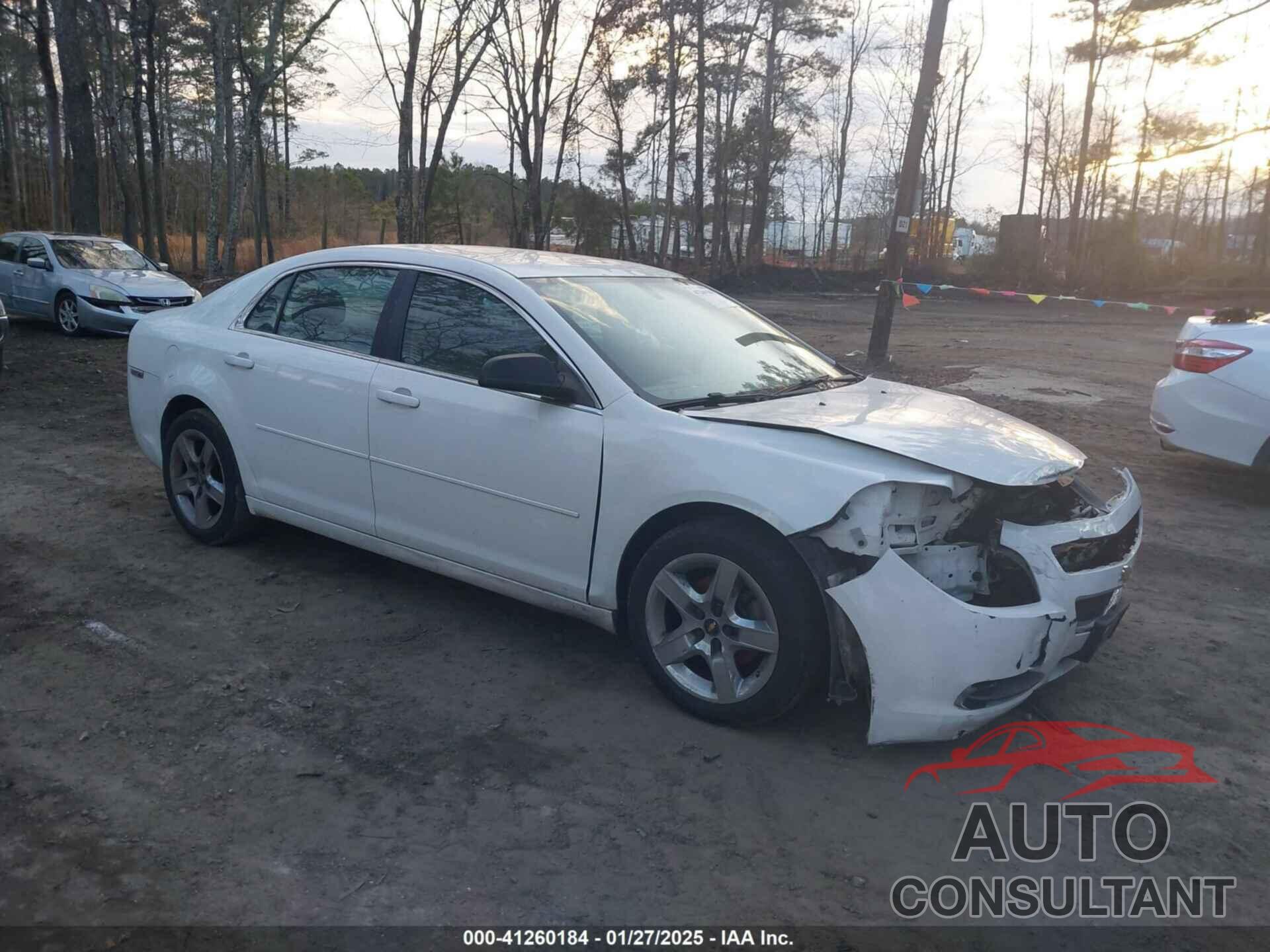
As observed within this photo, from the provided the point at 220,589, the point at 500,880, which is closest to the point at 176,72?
the point at 220,589

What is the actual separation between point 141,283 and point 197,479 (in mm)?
10793

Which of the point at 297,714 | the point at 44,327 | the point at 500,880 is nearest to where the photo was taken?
the point at 500,880

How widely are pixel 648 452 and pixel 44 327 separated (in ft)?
49.7

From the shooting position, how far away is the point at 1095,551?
3.71 m

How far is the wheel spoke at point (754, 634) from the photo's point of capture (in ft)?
11.3

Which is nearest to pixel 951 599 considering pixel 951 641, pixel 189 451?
pixel 951 641

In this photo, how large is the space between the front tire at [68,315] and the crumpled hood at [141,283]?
42 cm

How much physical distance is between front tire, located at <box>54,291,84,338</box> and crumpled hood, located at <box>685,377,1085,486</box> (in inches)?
529

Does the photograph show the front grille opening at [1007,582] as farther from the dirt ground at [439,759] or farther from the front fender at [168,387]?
the front fender at [168,387]

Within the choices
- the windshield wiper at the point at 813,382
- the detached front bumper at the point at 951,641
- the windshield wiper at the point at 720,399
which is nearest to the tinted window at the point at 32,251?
the windshield wiper at the point at 813,382

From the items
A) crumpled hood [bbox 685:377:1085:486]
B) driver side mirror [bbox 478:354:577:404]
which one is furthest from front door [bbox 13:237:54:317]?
crumpled hood [bbox 685:377:1085:486]

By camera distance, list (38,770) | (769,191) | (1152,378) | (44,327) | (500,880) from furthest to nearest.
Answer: (769,191), (44,327), (1152,378), (38,770), (500,880)

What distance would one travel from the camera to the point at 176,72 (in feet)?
112

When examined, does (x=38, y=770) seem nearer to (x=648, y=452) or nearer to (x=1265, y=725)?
(x=648, y=452)
